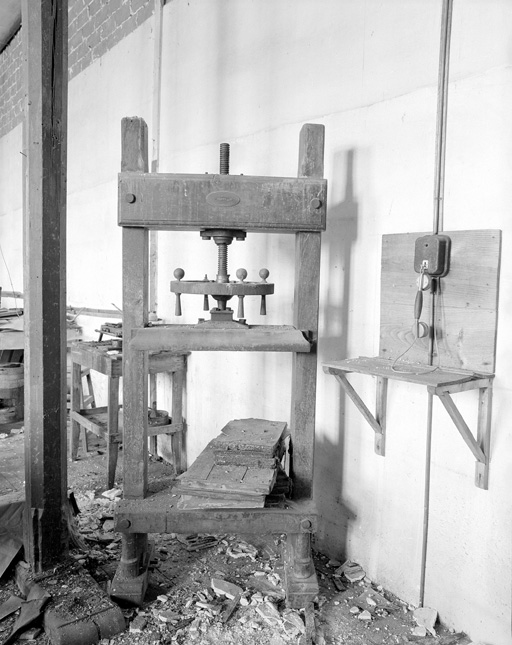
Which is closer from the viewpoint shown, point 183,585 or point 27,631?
point 27,631

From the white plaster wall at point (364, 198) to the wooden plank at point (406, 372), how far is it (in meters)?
0.13

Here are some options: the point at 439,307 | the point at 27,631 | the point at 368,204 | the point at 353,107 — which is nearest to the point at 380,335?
the point at 439,307

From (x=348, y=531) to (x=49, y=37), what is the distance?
2257 millimetres

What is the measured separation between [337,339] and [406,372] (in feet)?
1.94

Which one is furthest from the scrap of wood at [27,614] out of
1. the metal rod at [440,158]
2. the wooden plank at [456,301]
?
the wooden plank at [456,301]

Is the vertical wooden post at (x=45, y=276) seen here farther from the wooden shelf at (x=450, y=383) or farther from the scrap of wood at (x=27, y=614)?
the wooden shelf at (x=450, y=383)

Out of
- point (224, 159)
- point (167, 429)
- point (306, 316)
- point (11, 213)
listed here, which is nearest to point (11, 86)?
point (11, 213)

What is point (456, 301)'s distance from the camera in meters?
1.89

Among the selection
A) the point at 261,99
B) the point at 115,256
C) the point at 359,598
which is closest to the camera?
the point at 359,598

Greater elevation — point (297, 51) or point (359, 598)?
point (297, 51)

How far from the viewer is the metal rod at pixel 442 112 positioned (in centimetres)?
186

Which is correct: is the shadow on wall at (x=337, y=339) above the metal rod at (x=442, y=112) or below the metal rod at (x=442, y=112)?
below

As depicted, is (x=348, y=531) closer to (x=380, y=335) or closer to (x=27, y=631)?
(x=380, y=335)

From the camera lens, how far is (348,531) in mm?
2385
